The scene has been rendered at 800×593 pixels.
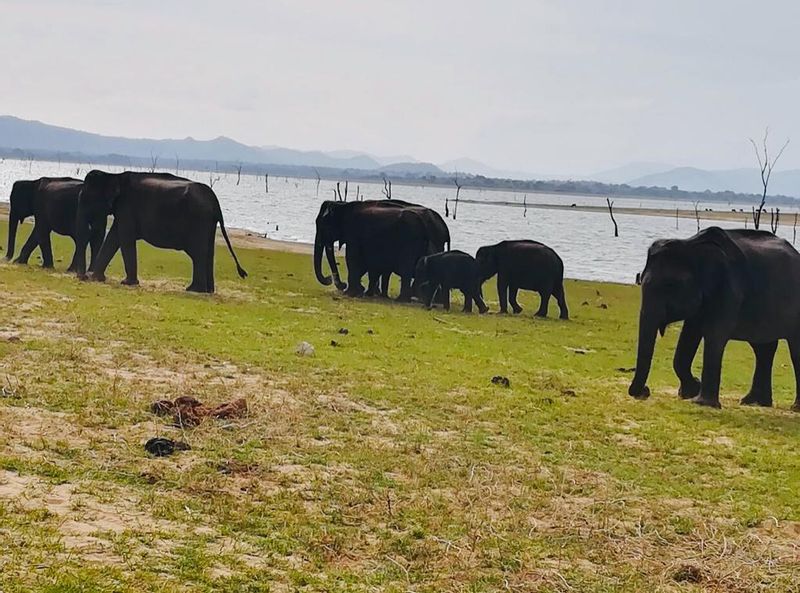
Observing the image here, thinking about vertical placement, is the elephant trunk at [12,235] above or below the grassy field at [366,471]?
above

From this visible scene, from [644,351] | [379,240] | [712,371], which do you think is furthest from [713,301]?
[379,240]

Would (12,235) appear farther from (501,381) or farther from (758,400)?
(758,400)

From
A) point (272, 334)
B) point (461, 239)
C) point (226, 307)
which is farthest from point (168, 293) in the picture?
point (461, 239)

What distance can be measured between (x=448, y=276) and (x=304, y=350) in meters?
9.44

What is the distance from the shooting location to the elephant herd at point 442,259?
12.0 meters

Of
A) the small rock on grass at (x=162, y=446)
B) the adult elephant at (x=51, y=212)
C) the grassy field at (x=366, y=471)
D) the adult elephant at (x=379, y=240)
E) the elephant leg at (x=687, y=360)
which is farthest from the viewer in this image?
the adult elephant at (x=379, y=240)

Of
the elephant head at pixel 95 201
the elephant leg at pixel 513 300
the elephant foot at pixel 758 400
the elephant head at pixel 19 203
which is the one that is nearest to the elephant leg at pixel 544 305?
the elephant leg at pixel 513 300

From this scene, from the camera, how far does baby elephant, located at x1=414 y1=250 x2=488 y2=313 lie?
22.1 metres

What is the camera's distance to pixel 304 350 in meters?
13.0

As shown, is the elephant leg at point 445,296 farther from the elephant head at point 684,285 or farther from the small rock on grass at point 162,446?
the small rock on grass at point 162,446

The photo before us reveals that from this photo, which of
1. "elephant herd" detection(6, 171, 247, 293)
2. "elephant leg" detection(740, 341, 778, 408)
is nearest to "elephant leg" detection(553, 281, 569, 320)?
"elephant herd" detection(6, 171, 247, 293)

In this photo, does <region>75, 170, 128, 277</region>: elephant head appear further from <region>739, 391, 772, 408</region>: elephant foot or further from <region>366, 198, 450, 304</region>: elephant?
<region>739, 391, 772, 408</region>: elephant foot

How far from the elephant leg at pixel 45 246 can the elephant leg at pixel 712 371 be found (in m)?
16.7

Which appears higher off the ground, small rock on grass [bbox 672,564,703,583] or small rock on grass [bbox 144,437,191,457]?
small rock on grass [bbox 144,437,191,457]
